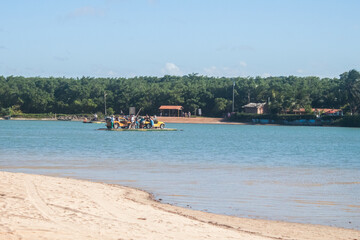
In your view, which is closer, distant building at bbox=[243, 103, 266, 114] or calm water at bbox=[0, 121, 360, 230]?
calm water at bbox=[0, 121, 360, 230]

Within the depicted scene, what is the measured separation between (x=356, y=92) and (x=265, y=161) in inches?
3169

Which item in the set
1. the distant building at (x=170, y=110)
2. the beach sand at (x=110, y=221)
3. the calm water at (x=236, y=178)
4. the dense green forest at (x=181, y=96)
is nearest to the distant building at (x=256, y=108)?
the dense green forest at (x=181, y=96)

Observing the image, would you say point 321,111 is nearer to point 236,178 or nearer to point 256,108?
point 256,108

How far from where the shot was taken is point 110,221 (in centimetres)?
1056

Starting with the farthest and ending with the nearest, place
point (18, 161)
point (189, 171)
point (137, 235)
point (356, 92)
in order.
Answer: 1. point (356, 92)
2. point (18, 161)
3. point (189, 171)
4. point (137, 235)

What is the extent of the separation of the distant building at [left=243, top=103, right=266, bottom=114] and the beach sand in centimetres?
10051

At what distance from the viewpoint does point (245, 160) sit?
30.1 metres

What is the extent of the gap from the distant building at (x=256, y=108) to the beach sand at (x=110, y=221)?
10051 centimetres

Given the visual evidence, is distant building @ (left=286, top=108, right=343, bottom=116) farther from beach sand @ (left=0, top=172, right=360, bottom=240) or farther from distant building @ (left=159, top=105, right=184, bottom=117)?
beach sand @ (left=0, top=172, right=360, bottom=240)

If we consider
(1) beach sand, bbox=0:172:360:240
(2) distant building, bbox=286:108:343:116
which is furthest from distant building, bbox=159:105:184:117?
(1) beach sand, bbox=0:172:360:240

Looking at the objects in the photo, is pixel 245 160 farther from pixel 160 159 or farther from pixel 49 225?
pixel 49 225

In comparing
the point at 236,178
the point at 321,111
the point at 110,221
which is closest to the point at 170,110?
the point at 321,111

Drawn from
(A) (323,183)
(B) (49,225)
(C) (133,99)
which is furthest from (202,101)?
(B) (49,225)

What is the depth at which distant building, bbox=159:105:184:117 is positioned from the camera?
123188mm
